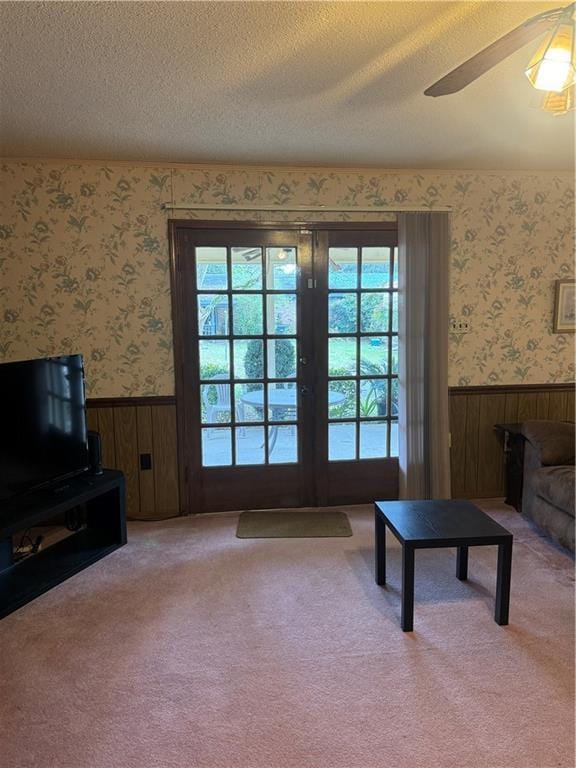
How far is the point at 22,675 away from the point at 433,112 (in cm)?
305

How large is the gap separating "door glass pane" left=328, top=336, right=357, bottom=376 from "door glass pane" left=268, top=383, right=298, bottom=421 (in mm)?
307

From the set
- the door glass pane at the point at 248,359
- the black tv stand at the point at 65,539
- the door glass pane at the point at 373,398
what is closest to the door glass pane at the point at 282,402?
the door glass pane at the point at 248,359

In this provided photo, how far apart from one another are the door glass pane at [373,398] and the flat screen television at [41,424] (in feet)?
6.15

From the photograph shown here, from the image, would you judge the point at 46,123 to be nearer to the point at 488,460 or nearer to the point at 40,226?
the point at 40,226

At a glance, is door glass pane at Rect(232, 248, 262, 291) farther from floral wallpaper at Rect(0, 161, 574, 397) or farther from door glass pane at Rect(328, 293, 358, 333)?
door glass pane at Rect(328, 293, 358, 333)

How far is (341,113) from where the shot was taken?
2.50 metres

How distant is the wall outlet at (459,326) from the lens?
3.70 metres

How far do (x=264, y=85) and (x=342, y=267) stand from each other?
1.54 m

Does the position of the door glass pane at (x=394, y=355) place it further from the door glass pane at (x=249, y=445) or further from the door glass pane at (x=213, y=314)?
the door glass pane at (x=213, y=314)

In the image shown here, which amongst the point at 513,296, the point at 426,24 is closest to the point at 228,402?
the point at 513,296

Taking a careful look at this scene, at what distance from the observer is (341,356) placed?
3.67 metres

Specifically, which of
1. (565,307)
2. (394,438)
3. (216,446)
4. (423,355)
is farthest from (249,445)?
(565,307)

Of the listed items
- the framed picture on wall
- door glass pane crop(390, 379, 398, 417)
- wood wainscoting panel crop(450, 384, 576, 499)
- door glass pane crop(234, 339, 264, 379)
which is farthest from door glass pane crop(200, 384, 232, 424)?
the framed picture on wall

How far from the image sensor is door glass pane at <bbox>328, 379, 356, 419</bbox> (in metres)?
3.70
